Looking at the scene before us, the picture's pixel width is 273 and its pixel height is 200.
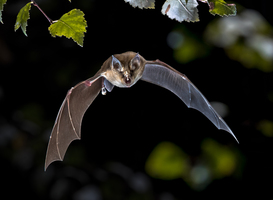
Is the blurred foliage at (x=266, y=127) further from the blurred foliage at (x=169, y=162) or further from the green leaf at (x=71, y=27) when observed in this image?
the green leaf at (x=71, y=27)

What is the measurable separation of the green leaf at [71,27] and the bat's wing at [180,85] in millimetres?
226

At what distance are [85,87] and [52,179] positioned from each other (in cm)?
89

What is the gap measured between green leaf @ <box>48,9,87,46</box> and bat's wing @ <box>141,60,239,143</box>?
0.74 feet

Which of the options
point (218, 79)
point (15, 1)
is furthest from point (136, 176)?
point (15, 1)

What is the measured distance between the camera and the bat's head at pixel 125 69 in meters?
0.57

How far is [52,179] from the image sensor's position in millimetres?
1500

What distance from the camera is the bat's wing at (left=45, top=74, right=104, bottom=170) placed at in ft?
2.39

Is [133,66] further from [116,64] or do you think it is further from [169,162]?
[169,162]

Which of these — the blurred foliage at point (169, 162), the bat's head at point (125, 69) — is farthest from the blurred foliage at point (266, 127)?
the bat's head at point (125, 69)

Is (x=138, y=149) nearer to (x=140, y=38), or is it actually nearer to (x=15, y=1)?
(x=140, y=38)

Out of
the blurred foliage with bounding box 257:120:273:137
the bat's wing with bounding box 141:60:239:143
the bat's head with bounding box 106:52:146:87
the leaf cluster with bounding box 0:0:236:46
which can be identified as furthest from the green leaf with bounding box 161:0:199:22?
the blurred foliage with bounding box 257:120:273:137

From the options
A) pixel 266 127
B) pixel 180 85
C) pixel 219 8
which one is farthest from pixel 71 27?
pixel 266 127

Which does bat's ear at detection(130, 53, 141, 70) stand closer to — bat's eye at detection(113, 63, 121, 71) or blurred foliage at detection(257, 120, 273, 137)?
bat's eye at detection(113, 63, 121, 71)

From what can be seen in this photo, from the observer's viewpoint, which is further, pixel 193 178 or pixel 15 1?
pixel 15 1
